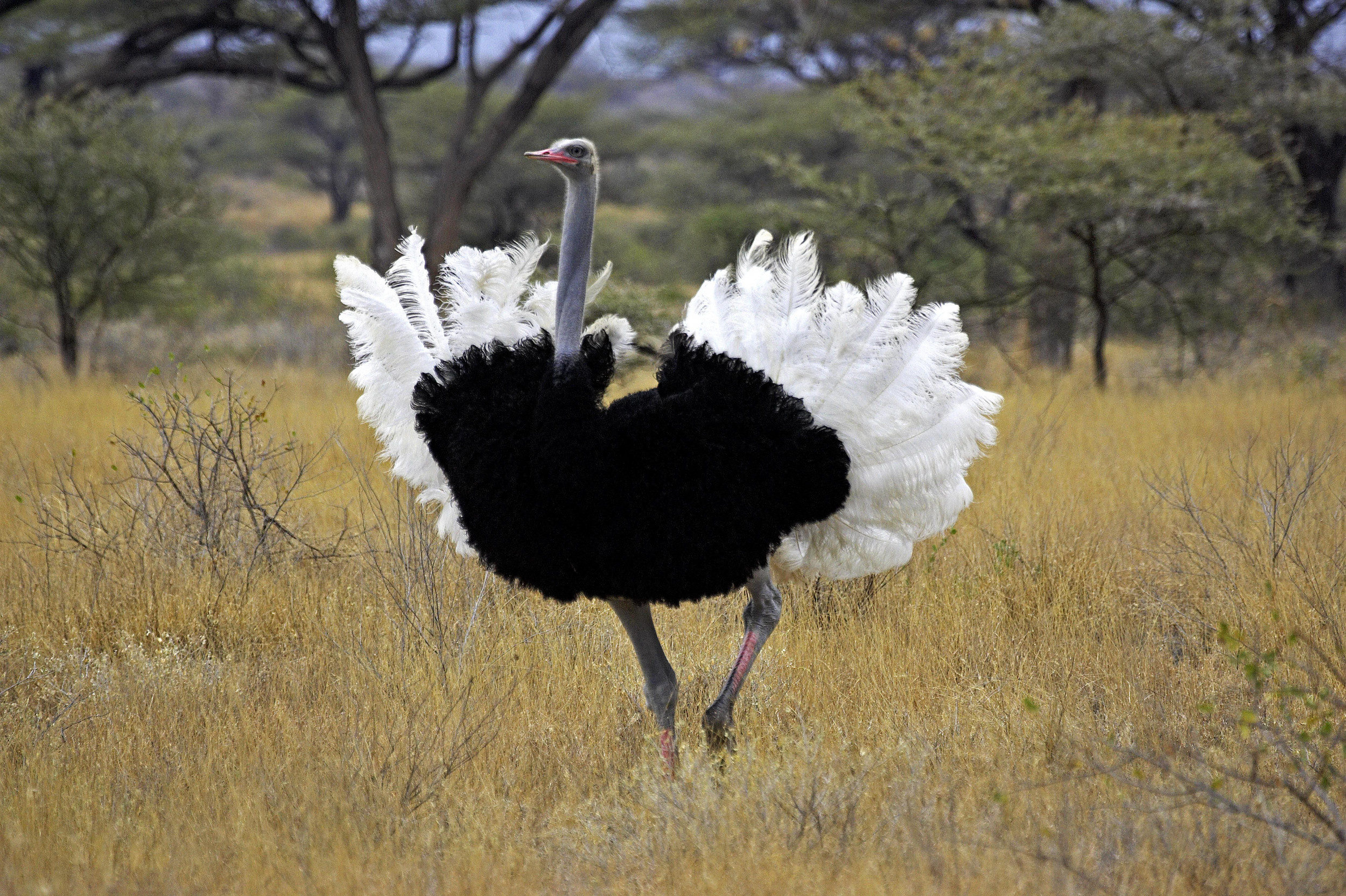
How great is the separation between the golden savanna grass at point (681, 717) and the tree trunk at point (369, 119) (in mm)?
5785

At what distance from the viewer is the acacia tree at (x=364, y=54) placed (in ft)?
34.4

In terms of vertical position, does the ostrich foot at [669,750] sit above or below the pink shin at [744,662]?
below

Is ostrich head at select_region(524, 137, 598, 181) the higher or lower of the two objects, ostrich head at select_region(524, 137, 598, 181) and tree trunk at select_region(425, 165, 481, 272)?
the higher

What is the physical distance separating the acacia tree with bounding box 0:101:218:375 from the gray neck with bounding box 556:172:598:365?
8.10 m

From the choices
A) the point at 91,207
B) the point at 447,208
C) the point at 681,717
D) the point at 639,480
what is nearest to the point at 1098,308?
the point at 447,208

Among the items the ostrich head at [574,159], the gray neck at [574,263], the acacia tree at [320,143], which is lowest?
the acacia tree at [320,143]

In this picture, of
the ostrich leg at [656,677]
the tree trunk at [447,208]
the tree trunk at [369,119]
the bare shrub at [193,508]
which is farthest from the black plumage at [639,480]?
the tree trunk at [369,119]

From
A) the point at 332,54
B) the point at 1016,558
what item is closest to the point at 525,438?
the point at 1016,558

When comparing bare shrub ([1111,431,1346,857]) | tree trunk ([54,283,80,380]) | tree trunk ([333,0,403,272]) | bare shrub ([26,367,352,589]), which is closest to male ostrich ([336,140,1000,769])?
bare shrub ([1111,431,1346,857])

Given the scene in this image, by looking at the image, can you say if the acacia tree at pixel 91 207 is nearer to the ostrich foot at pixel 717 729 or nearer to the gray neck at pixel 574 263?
the gray neck at pixel 574 263

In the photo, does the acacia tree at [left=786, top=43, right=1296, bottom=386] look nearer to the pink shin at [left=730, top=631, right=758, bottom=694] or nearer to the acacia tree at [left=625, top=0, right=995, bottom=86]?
the acacia tree at [left=625, top=0, right=995, bottom=86]

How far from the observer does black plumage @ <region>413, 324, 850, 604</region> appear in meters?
2.68

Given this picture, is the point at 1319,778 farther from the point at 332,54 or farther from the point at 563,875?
the point at 332,54

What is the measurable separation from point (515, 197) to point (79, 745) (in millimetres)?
14875
